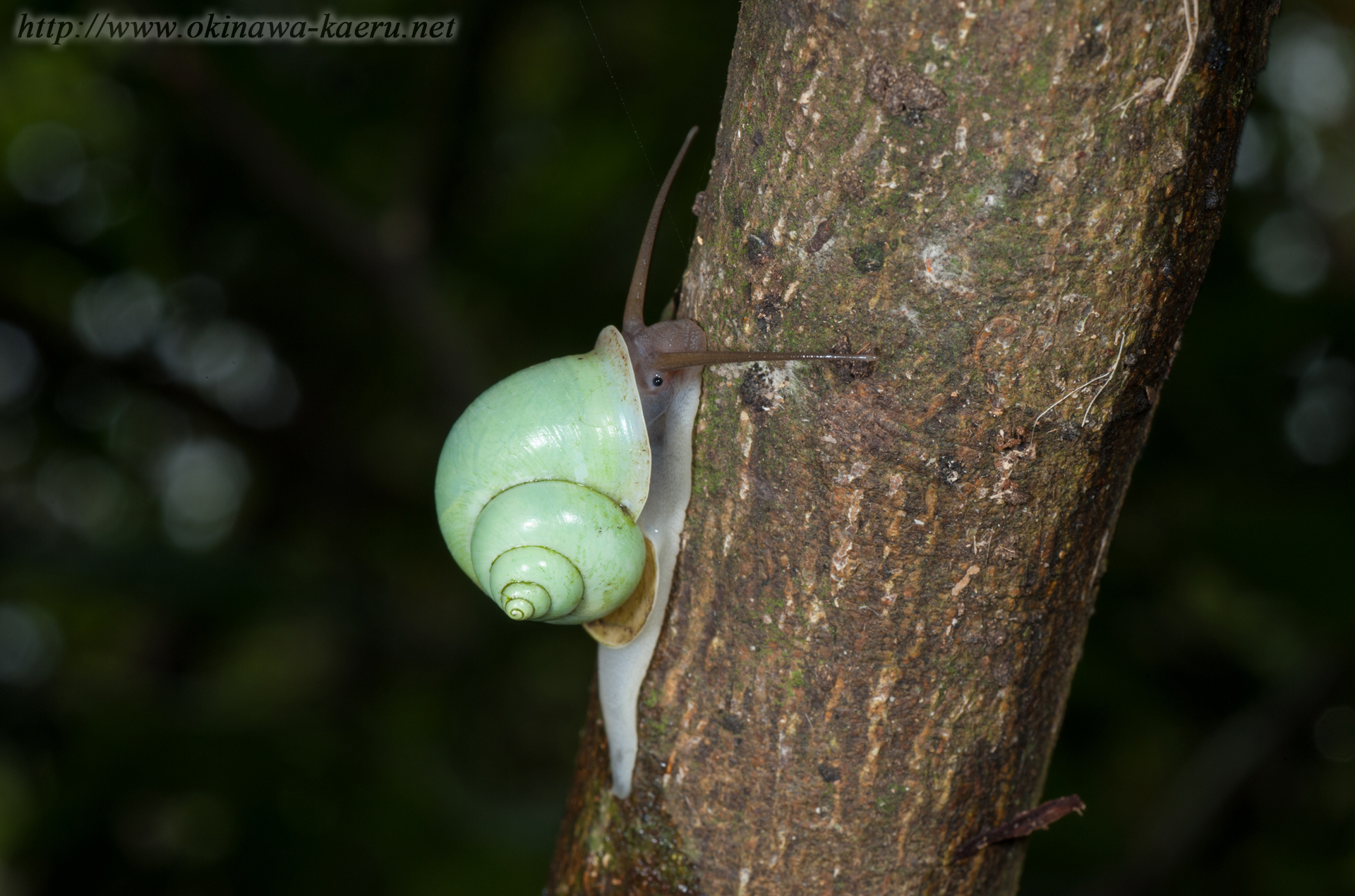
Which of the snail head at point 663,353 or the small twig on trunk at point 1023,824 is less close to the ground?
the snail head at point 663,353

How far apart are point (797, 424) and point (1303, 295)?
1.98 meters

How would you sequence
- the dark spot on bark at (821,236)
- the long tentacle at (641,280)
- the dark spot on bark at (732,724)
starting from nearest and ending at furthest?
1. the dark spot on bark at (821,236)
2. the dark spot on bark at (732,724)
3. the long tentacle at (641,280)

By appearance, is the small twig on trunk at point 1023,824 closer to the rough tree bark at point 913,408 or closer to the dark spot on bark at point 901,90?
the rough tree bark at point 913,408

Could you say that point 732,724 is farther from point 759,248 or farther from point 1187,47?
point 1187,47

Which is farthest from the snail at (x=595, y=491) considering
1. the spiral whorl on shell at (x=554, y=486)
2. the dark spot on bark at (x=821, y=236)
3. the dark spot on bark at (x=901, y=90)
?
the dark spot on bark at (x=901, y=90)

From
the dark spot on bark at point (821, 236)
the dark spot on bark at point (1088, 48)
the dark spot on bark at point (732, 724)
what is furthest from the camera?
the dark spot on bark at point (732, 724)

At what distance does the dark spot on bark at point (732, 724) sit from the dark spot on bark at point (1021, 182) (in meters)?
0.53

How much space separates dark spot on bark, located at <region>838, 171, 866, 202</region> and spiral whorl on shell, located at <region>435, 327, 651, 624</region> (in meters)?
0.42

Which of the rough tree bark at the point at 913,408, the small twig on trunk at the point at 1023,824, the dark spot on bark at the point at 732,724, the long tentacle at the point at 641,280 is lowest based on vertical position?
the small twig on trunk at the point at 1023,824

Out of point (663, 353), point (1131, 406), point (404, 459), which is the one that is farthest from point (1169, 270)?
point (404, 459)

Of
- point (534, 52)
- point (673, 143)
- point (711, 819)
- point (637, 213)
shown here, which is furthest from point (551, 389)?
point (534, 52)

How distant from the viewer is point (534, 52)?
347 cm

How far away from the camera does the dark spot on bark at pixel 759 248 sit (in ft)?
2.60

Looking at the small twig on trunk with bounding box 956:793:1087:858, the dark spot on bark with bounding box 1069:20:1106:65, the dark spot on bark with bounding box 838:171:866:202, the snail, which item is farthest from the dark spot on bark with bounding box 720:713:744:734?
the dark spot on bark with bounding box 1069:20:1106:65
